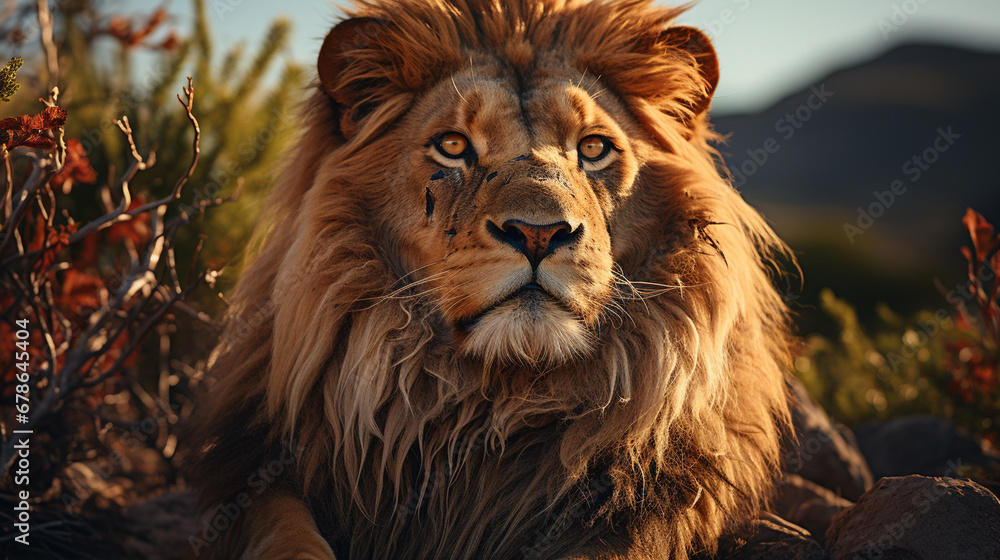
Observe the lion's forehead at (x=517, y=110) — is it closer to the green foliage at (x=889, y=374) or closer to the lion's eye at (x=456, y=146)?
the lion's eye at (x=456, y=146)

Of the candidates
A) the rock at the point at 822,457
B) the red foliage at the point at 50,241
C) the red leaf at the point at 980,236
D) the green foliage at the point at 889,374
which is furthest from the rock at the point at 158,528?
the green foliage at the point at 889,374

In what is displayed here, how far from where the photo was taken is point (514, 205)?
2.21 metres

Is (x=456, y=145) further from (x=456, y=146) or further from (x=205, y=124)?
(x=205, y=124)

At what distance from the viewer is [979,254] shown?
3.18 m

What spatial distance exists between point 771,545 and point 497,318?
129 cm

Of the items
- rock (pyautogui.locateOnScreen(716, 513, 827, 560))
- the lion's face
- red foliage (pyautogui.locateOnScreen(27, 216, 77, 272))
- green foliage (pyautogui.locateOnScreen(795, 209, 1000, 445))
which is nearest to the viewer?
the lion's face

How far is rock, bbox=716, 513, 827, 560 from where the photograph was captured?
8.28 feet

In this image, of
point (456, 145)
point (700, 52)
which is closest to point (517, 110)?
point (456, 145)

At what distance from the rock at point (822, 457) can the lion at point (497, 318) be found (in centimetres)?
124

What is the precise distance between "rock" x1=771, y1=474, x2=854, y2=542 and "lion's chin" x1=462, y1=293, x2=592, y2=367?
5.60 feet

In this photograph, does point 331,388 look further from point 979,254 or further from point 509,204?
point 979,254

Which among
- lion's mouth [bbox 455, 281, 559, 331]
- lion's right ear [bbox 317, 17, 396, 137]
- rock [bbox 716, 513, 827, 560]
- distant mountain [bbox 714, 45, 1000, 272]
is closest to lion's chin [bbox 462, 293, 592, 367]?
lion's mouth [bbox 455, 281, 559, 331]

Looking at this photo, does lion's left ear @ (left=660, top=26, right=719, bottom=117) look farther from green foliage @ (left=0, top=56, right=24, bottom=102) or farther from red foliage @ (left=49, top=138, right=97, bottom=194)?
red foliage @ (left=49, top=138, right=97, bottom=194)

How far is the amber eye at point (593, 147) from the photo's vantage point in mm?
2646
